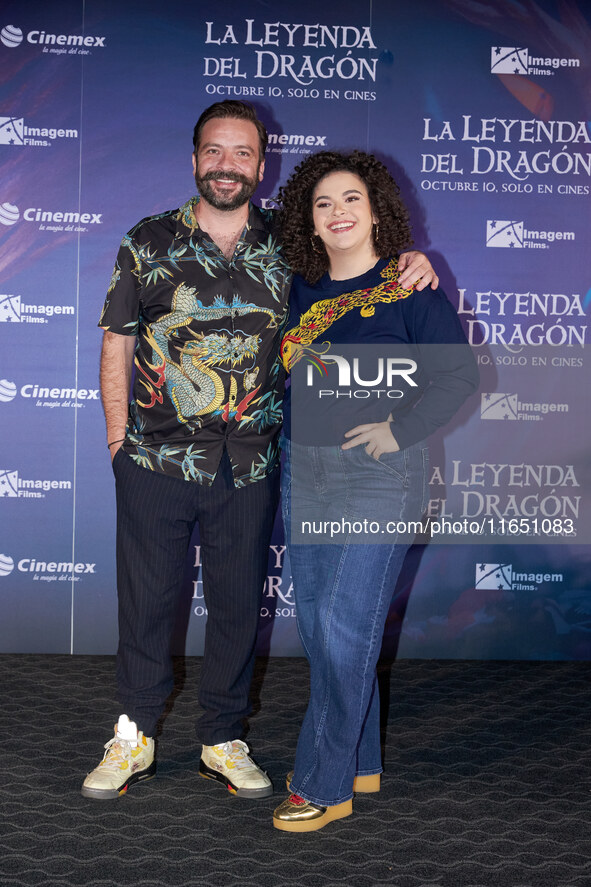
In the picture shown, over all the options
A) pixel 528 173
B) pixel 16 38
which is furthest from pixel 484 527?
pixel 16 38

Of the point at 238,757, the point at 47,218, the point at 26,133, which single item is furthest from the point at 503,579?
the point at 26,133

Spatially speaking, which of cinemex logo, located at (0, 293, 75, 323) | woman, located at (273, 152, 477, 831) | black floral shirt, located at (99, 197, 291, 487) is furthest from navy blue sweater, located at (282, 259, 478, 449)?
cinemex logo, located at (0, 293, 75, 323)

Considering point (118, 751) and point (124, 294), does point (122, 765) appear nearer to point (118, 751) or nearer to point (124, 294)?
point (118, 751)

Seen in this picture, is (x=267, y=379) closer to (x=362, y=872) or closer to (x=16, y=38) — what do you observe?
(x=362, y=872)

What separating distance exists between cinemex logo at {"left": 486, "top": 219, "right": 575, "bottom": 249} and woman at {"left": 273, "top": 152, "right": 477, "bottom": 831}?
1593 millimetres

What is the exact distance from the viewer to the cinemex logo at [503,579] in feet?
12.5

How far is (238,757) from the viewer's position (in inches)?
98.4

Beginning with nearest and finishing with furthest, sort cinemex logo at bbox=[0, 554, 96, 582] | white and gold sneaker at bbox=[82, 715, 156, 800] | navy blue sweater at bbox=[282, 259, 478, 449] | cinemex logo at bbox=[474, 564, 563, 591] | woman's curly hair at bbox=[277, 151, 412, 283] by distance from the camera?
navy blue sweater at bbox=[282, 259, 478, 449]
woman's curly hair at bbox=[277, 151, 412, 283]
white and gold sneaker at bbox=[82, 715, 156, 800]
cinemex logo at bbox=[0, 554, 96, 582]
cinemex logo at bbox=[474, 564, 563, 591]

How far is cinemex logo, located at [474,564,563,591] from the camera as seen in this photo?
3.81 meters

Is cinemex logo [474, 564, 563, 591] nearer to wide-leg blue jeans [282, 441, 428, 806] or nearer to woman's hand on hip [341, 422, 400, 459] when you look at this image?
wide-leg blue jeans [282, 441, 428, 806]

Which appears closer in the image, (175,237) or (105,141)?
(175,237)

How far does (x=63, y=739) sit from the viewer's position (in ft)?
9.11

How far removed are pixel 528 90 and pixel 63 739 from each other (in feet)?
9.75

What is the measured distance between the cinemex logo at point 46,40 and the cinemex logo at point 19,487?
1649 mm
